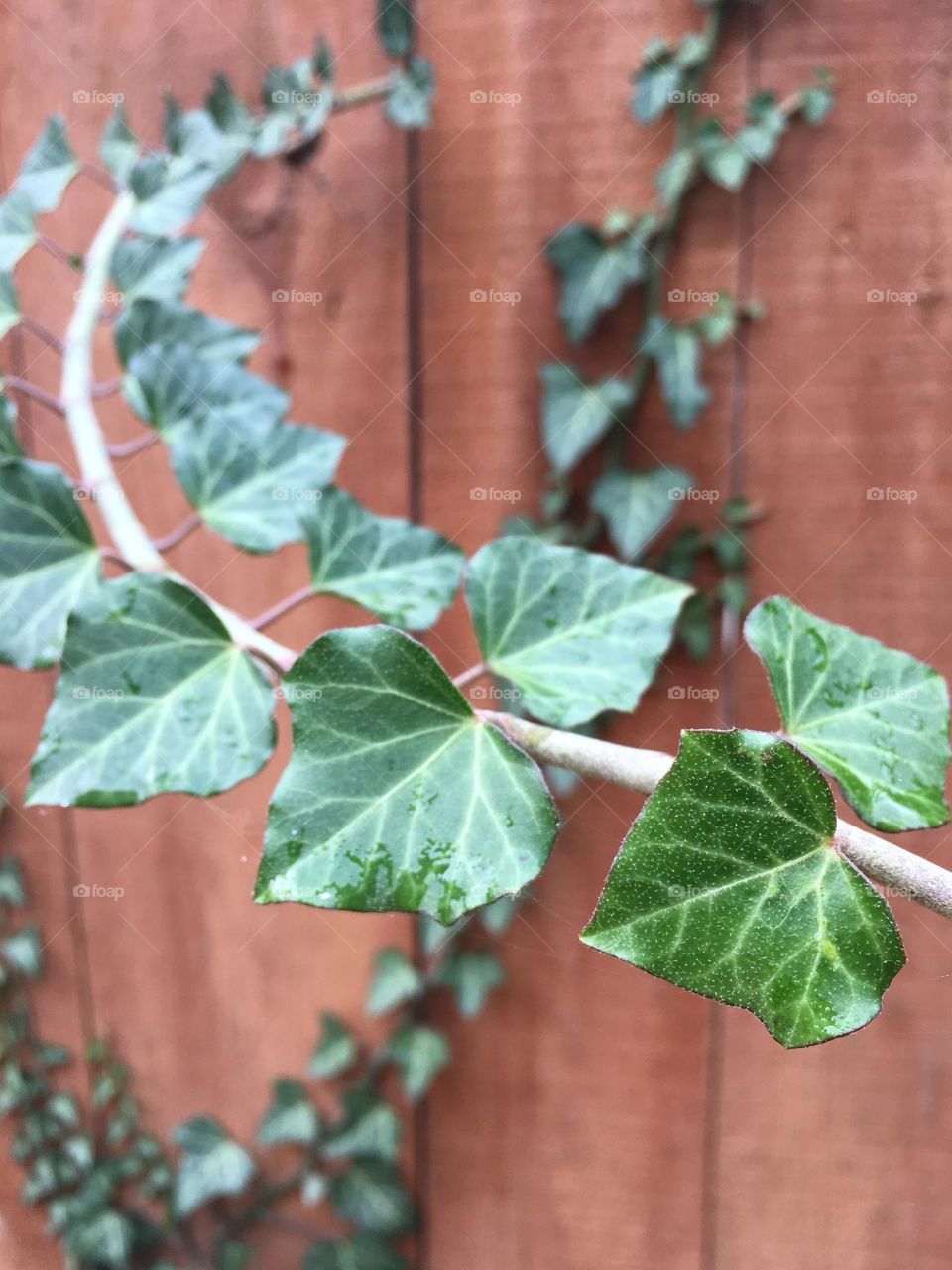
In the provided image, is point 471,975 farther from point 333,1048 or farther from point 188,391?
point 188,391

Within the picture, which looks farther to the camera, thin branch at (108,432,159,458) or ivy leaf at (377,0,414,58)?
ivy leaf at (377,0,414,58)

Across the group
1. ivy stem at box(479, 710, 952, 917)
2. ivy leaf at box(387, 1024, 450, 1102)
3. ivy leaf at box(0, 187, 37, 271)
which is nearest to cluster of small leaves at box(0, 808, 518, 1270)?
ivy leaf at box(387, 1024, 450, 1102)

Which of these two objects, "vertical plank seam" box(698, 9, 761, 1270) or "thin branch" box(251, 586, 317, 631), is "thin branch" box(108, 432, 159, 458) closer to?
Answer: "thin branch" box(251, 586, 317, 631)

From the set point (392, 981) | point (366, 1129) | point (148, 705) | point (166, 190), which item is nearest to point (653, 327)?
point (166, 190)

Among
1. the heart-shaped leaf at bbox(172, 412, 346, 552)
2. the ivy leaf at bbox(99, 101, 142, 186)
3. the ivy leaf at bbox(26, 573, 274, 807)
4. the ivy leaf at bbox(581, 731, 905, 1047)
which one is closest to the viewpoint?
the ivy leaf at bbox(581, 731, 905, 1047)

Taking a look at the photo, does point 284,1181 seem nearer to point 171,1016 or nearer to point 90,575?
point 171,1016
